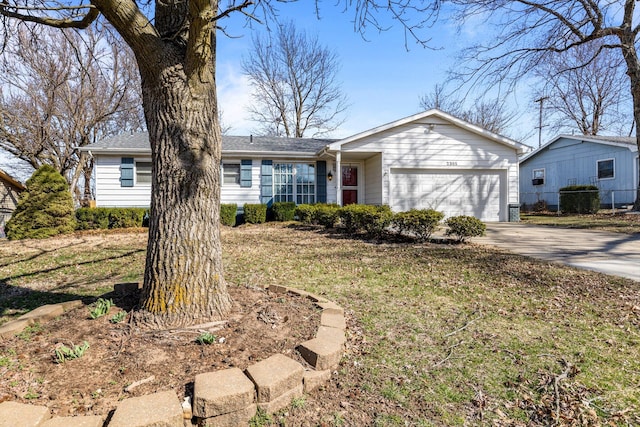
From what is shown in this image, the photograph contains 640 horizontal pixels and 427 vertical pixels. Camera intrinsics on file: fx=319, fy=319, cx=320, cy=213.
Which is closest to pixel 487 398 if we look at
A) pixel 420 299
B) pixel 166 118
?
pixel 420 299

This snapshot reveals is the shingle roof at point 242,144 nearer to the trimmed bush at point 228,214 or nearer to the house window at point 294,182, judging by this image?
the house window at point 294,182

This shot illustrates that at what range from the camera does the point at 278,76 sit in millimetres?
23141

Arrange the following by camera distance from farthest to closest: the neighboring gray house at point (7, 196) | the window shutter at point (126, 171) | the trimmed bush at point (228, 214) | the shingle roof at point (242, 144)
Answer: the neighboring gray house at point (7, 196)
the window shutter at point (126, 171)
the shingle roof at point (242, 144)
the trimmed bush at point (228, 214)

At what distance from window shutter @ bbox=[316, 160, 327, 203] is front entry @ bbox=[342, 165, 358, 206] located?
37.2 inches

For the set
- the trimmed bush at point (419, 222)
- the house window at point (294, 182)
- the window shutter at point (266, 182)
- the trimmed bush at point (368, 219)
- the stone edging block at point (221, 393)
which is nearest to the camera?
the stone edging block at point (221, 393)

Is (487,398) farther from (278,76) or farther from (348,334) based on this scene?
(278,76)

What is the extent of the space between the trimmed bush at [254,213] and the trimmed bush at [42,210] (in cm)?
510

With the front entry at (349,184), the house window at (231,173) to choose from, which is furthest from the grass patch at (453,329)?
the front entry at (349,184)

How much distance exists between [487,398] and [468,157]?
11.4 metres

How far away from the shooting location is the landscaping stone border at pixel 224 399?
1406 mm

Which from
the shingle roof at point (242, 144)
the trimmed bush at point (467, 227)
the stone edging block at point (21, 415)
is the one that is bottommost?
the stone edging block at point (21, 415)

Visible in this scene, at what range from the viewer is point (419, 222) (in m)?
6.95

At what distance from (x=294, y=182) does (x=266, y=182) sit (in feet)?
3.64

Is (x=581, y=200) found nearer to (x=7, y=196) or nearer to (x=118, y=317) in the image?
(x=118, y=317)
